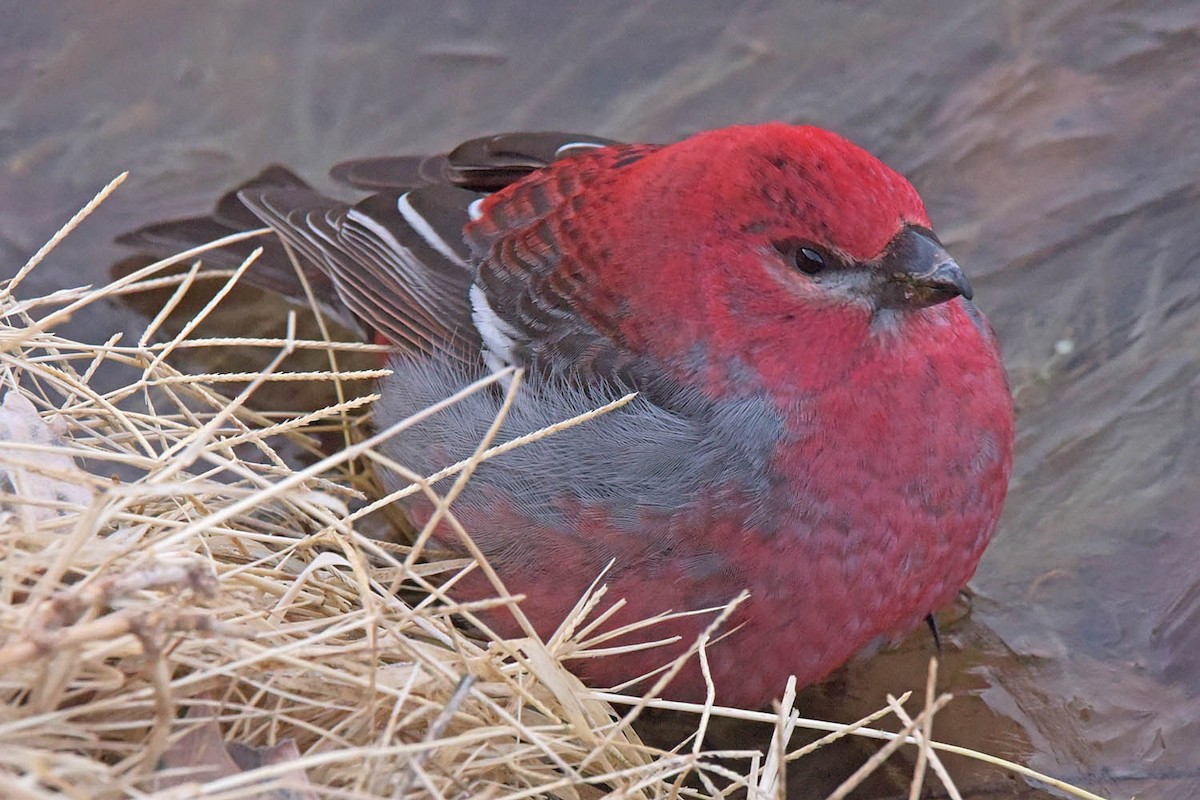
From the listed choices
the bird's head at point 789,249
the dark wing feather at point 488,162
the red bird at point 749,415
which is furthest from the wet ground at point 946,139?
the bird's head at point 789,249

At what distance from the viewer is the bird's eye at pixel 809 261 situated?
2.97 metres

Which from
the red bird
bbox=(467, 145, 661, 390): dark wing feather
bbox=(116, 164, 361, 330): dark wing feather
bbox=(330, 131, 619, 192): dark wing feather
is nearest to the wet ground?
bbox=(116, 164, 361, 330): dark wing feather

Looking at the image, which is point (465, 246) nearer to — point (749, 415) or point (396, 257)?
point (396, 257)

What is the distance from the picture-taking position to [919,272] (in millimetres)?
2896

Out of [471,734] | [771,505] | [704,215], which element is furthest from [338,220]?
[471,734]

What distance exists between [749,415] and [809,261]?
0.35 metres

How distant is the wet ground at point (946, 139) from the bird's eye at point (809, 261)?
117 centimetres

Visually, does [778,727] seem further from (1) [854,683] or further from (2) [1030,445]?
(2) [1030,445]

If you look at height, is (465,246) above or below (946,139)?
above

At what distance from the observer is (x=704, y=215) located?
3.12 m

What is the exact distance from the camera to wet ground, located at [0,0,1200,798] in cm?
362

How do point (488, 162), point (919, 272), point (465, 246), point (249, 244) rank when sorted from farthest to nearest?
point (249, 244)
point (488, 162)
point (465, 246)
point (919, 272)

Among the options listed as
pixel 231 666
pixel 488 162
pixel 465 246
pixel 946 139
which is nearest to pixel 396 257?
pixel 465 246

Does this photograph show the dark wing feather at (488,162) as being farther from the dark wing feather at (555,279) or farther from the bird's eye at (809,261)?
the bird's eye at (809,261)
